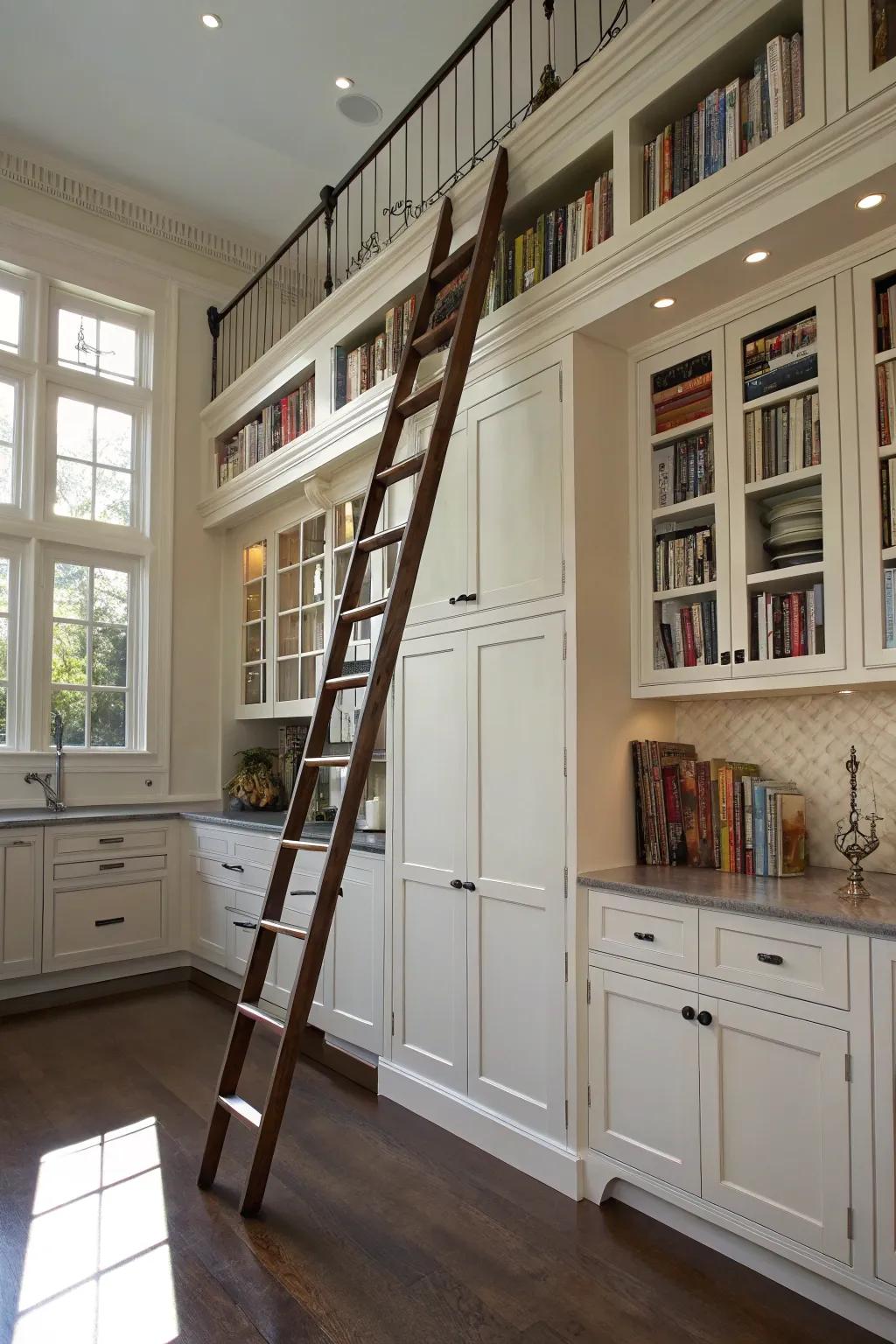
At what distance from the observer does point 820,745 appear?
2.54 m

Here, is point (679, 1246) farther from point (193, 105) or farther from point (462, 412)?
point (193, 105)

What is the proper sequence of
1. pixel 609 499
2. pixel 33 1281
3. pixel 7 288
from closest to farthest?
1. pixel 33 1281
2. pixel 609 499
3. pixel 7 288

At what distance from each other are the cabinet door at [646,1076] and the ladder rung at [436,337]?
2.07m

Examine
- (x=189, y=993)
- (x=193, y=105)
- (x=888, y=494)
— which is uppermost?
(x=193, y=105)

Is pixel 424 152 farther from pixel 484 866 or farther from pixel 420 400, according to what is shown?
pixel 484 866

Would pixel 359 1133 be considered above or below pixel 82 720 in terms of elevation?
below

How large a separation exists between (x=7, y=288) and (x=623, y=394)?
3792 mm

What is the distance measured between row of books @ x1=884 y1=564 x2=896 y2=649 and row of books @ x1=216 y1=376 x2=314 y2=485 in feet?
9.50

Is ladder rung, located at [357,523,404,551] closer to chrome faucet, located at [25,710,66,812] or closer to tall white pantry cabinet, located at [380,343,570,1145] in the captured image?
tall white pantry cabinet, located at [380,343,570,1145]

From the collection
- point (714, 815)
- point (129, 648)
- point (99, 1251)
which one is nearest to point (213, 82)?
point (129, 648)

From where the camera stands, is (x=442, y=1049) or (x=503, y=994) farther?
(x=442, y=1049)

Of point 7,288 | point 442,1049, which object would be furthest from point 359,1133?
point 7,288

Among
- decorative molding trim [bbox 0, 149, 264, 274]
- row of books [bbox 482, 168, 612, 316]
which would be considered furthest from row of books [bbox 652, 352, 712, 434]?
decorative molding trim [bbox 0, 149, 264, 274]

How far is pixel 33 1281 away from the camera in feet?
6.89
